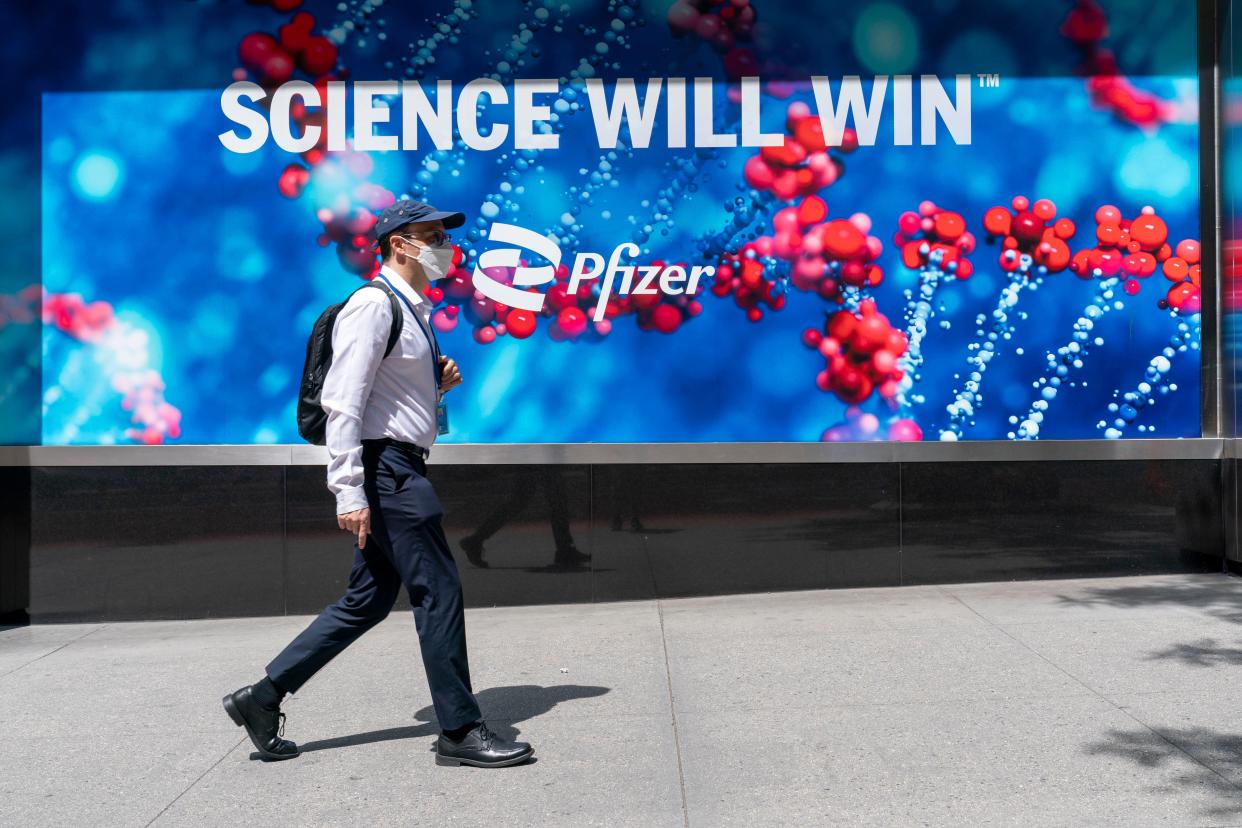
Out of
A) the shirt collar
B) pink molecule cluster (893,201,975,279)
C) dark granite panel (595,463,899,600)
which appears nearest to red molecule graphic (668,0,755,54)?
pink molecule cluster (893,201,975,279)

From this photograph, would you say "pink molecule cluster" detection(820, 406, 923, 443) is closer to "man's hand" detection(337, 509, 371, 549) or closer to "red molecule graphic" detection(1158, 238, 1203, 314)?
"red molecule graphic" detection(1158, 238, 1203, 314)

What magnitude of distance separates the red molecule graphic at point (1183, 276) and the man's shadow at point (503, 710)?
4.18 m

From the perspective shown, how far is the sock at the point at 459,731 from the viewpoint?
419 centimetres

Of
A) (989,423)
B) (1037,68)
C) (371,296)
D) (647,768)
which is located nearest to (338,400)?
(371,296)

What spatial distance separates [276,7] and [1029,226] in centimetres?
445

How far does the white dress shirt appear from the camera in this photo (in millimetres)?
4059

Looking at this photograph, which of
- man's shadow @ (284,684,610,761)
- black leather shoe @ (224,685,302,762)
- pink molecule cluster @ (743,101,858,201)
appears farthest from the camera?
pink molecule cluster @ (743,101,858,201)

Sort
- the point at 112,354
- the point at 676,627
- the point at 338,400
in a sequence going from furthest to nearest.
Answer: the point at 112,354
the point at 676,627
the point at 338,400

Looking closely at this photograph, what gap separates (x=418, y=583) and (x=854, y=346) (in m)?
3.55

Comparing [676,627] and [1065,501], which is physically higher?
[1065,501]

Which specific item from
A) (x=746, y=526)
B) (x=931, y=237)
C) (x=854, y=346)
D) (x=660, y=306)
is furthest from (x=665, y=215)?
(x=746, y=526)

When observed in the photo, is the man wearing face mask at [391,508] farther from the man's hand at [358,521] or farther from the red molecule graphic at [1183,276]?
the red molecule graphic at [1183,276]

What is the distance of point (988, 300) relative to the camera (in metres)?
6.96

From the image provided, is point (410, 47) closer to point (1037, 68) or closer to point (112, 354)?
point (112, 354)
